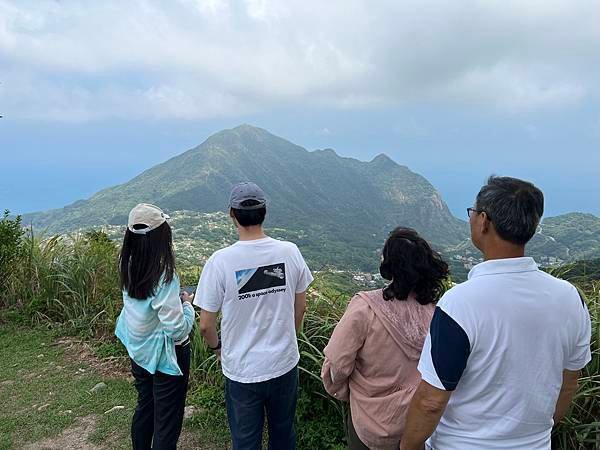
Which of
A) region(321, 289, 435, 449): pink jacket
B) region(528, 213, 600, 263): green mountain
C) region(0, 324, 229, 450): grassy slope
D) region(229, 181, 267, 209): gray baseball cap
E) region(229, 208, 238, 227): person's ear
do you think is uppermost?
region(229, 181, 267, 209): gray baseball cap

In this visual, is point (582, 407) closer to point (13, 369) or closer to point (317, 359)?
point (317, 359)

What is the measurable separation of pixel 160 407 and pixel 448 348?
1.96m

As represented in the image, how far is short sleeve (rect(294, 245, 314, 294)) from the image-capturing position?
8.79 ft

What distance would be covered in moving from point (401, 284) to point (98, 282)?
5.15m

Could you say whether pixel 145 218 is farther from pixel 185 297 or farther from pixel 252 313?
pixel 252 313

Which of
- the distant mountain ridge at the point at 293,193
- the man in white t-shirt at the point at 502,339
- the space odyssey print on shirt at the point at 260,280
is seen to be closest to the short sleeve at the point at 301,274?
the space odyssey print on shirt at the point at 260,280

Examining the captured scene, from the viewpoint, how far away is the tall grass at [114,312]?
9.68 ft

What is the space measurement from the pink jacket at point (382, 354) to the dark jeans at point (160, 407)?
111 centimetres

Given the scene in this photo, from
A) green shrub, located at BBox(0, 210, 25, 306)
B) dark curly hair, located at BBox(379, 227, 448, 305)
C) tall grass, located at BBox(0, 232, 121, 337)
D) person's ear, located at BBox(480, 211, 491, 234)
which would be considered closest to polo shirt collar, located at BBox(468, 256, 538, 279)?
person's ear, located at BBox(480, 211, 491, 234)

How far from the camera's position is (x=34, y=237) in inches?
278

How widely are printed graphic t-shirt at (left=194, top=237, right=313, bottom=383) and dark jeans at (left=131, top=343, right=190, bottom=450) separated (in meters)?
0.39

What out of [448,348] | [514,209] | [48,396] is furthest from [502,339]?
[48,396]

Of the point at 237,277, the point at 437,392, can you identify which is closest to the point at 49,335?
the point at 237,277

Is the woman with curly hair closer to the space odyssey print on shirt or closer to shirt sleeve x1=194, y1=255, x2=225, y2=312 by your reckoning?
the space odyssey print on shirt
